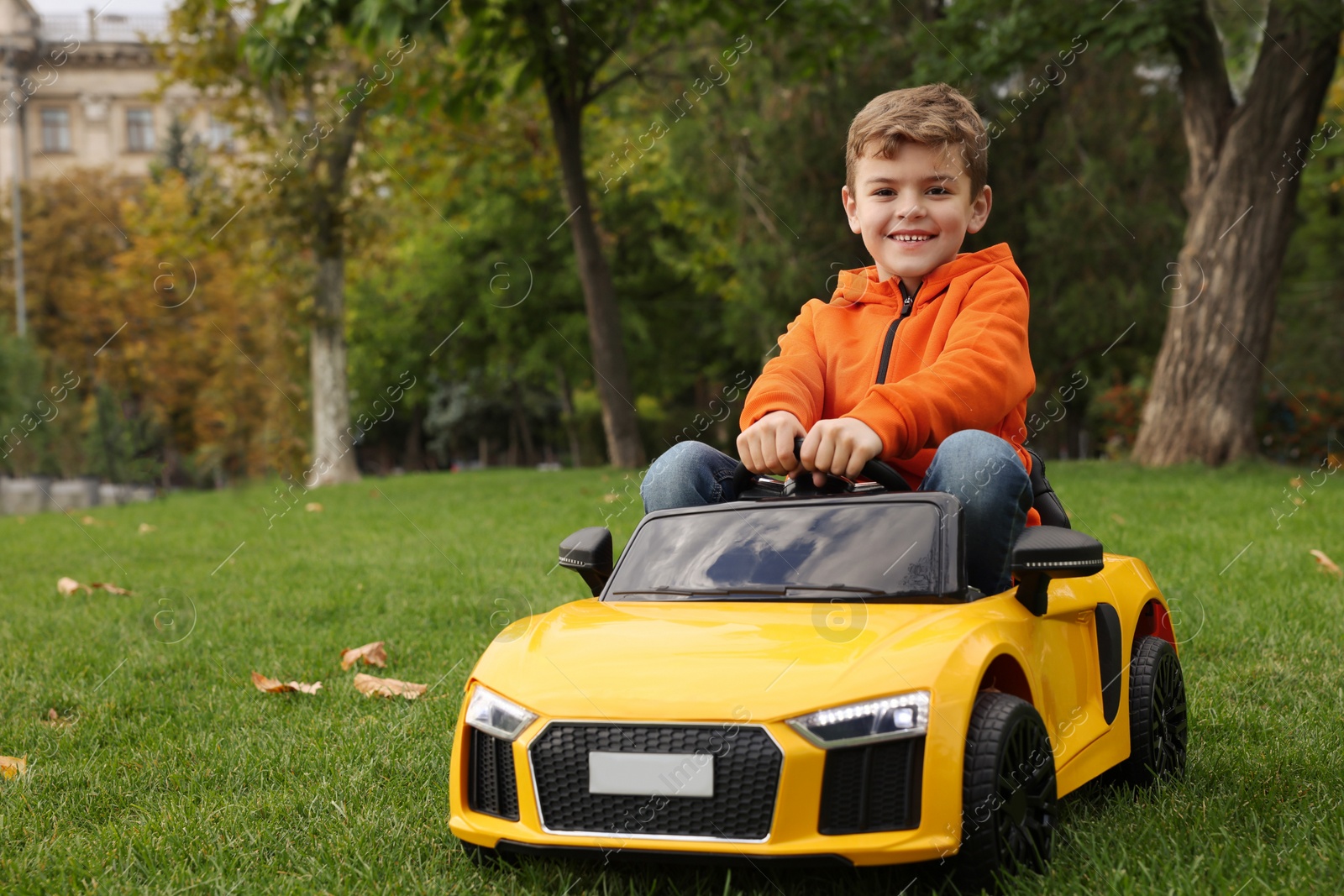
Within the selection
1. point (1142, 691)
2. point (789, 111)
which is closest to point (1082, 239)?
point (789, 111)

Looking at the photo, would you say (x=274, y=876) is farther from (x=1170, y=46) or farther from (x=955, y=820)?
(x=1170, y=46)

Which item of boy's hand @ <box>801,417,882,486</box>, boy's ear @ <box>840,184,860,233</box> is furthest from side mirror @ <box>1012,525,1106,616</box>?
boy's ear @ <box>840,184,860,233</box>

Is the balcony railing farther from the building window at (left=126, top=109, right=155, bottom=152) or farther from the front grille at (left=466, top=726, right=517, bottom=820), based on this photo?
the front grille at (left=466, top=726, right=517, bottom=820)

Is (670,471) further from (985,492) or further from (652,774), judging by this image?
(652,774)

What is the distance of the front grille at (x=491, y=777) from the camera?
8.83ft

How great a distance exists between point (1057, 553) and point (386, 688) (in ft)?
9.63

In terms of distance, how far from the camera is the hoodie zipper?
3.55m

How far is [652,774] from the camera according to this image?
8.14 feet

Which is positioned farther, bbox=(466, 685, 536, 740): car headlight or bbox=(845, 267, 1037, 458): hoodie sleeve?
bbox=(845, 267, 1037, 458): hoodie sleeve

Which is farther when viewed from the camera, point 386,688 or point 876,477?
point 386,688

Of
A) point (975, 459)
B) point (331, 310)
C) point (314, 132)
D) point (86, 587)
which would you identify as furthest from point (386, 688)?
point (331, 310)

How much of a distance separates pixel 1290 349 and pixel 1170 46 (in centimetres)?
1328

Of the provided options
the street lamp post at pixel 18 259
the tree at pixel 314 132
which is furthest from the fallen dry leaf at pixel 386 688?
the street lamp post at pixel 18 259

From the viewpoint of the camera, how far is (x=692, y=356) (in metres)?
33.9
